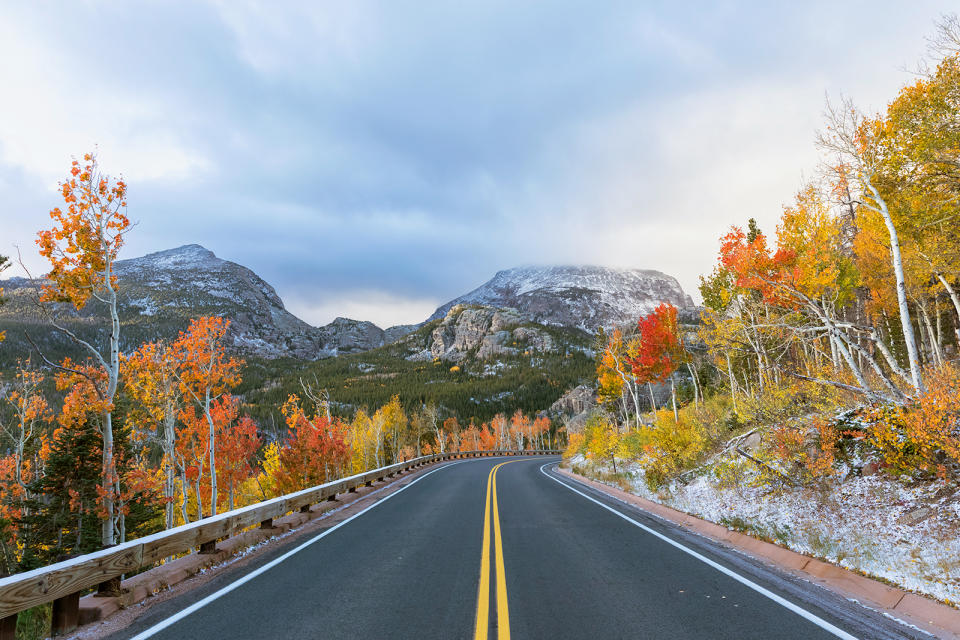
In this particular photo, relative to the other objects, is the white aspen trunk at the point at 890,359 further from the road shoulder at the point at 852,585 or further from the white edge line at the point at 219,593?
the white edge line at the point at 219,593

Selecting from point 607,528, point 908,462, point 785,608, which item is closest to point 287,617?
point 785,608

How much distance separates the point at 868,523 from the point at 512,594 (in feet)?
19.2

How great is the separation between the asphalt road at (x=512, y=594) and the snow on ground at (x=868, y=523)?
0.97 meters

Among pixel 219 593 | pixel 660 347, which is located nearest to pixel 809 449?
pixel 219 593

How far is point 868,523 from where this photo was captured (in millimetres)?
6699

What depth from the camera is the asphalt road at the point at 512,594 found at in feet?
14.1

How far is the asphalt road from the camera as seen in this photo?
14.1 ft

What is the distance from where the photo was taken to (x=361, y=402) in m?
135

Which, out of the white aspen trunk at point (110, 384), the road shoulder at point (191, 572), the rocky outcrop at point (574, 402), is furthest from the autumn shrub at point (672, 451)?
the rocky outcrop at point (574, 402)

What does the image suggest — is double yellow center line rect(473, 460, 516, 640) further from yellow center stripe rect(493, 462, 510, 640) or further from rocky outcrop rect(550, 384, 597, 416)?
rocky outcrop rect(550, 384, 597, 416)

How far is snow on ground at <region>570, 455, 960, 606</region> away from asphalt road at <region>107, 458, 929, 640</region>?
0.97m

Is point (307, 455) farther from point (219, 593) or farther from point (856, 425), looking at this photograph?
point (856, 425)

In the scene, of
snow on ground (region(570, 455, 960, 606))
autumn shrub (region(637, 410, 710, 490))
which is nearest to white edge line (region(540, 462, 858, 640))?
snow on ground (region(570, 455, 960, 606))

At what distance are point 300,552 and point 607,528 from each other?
630cm
